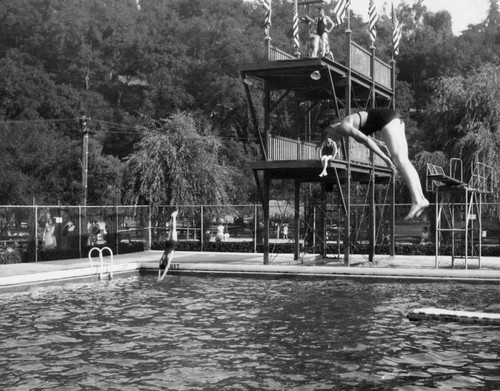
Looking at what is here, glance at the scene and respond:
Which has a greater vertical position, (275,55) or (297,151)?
(275,55)

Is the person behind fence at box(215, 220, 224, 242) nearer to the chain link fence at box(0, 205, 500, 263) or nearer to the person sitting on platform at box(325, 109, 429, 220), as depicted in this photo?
the chain link fence at box(0, 205, 500, 263)

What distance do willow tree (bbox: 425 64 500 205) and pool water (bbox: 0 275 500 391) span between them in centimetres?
1330

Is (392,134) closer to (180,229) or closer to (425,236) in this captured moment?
(425,236)

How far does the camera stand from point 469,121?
1307 inches

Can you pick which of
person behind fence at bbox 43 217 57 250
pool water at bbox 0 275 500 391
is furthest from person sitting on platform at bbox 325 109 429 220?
person behind fence at bbox 43 217 57 250

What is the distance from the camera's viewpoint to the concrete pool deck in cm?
2077

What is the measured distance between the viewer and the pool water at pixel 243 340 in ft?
33.1

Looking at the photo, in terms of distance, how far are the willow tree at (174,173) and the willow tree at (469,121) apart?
39.4 feet

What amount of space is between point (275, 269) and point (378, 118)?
16132mm

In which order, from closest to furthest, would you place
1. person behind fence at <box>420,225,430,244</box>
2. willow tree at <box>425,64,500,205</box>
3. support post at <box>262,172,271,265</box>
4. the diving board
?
1. the diving board
2. support post at <box>262,172,271,265</box>
3. person behind fence at <box>420,225,430,244</box>
4. willow tree at <box>425,64,500,205</box>

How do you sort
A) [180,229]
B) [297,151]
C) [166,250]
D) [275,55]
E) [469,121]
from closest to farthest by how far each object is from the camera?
[166,250]
[275,55]
[297,151]
[469,121]
[180,229]

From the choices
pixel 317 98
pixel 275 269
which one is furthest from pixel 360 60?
pixel 275 269

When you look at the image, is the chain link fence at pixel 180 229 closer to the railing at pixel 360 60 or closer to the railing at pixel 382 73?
the railing at pixel 360 60

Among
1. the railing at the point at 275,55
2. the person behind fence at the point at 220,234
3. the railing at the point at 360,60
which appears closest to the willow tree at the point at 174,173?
the person behind fence at the point at 220,234
